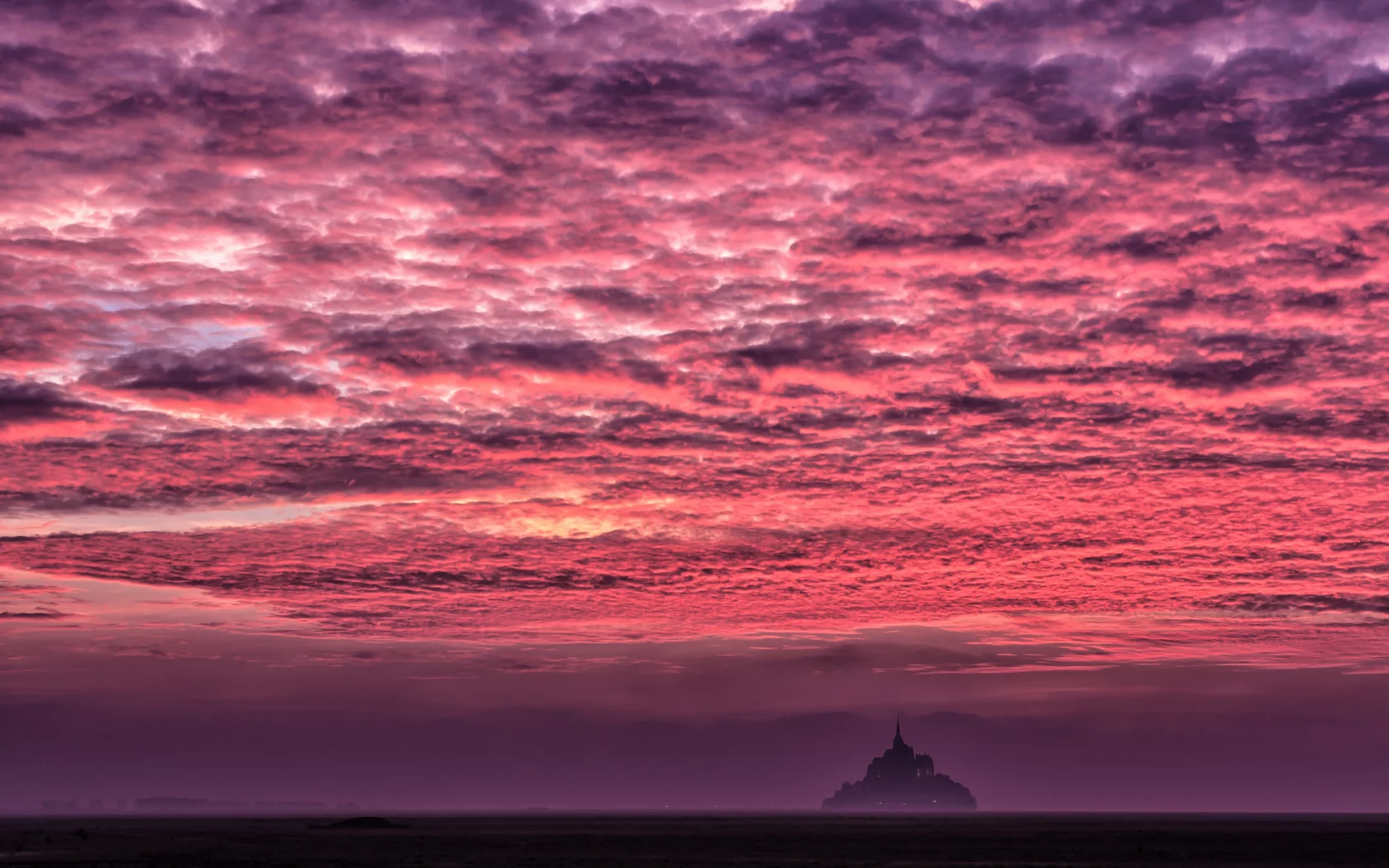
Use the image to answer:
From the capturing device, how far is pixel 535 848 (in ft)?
443

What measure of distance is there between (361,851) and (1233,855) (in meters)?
77.7

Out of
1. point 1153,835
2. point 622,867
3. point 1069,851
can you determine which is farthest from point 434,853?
point 1153,835

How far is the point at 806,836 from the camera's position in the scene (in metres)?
179

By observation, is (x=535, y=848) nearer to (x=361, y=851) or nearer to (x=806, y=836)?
(x=361, y=851)

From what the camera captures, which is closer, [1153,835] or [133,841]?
[133,841]

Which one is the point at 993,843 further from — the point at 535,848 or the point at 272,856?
the point at 272,856

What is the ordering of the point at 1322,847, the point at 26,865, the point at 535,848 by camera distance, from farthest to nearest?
the point at 1322,847, the point at 535,848, the point at 26,865

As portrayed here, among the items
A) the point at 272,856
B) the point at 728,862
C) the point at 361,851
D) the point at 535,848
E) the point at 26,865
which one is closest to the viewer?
the point at 26,865

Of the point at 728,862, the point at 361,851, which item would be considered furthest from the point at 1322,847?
the point at 361,851

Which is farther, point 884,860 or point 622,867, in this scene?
point 884,860

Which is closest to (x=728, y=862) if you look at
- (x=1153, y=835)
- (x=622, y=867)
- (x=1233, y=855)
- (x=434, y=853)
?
(x=622, y=867)

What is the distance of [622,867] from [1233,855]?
57724 mm

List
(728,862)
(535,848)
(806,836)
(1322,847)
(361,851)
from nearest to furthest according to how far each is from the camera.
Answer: (728,862) < (361,851) < (535,848) < (1322,847) < (806,836)

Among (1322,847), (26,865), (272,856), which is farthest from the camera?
(1322,847)
